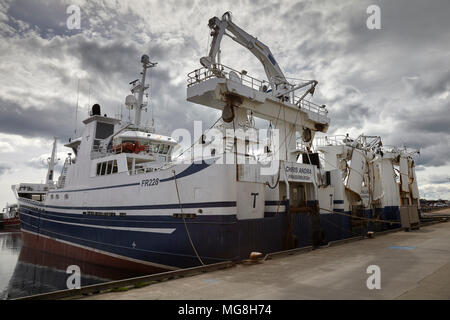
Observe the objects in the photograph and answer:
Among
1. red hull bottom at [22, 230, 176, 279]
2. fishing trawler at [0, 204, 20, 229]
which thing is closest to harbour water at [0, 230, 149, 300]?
red hull bottom at [22, 230, 176, 279]

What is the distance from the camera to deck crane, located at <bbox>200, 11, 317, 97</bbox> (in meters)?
14.3

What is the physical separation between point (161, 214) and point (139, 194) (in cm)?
210

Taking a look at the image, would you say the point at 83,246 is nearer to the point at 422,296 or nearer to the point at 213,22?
the point at 213,22

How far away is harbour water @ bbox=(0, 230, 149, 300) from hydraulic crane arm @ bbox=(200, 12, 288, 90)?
39.3 ft

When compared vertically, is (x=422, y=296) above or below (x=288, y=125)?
below

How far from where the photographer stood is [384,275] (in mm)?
6895

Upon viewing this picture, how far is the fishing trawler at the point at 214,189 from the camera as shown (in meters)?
11.0

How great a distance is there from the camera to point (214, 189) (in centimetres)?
1080

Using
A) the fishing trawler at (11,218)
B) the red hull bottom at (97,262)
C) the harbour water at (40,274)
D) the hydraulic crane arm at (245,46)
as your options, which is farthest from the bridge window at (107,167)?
the fishing trawler at (11,218)

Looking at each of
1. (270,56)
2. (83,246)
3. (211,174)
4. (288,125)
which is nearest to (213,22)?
(270,56)

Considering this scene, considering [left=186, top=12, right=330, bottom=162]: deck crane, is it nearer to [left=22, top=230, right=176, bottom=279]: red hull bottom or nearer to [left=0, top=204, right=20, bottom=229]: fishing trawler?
[left=22, top=230, right=176, bottom=279]: red hull bottom

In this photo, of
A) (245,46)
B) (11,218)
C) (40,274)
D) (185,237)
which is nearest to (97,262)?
(40,274)

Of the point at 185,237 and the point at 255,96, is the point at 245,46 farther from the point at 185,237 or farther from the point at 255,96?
the point at 185,237

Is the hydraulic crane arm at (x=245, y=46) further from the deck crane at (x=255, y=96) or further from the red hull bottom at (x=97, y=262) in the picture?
the red hull bottom at (x=97, y=262)
